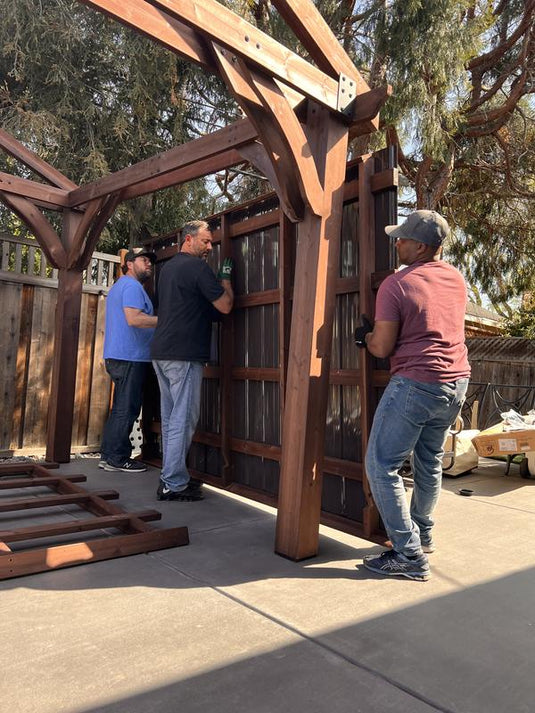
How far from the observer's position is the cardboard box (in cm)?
489

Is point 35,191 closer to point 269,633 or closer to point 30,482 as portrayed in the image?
point 30,482

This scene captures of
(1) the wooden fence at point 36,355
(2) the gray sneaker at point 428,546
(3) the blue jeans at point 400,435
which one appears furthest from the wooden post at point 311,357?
(1) the wooden fence at point 36,355

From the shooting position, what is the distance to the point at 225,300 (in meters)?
4.08

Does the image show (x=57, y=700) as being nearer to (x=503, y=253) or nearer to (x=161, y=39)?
(x=161, y=39)

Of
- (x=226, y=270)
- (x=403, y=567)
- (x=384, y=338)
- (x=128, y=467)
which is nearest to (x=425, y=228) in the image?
(x=384, y=338)

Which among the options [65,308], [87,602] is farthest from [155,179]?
[87,602]

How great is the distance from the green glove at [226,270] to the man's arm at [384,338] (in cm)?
177

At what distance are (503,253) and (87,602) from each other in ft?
32.1

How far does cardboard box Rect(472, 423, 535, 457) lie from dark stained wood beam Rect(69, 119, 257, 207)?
3323 millimetres

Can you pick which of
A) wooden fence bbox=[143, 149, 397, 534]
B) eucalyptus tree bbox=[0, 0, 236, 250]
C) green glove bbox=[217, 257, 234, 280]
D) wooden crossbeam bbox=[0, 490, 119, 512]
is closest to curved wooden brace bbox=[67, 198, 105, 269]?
wooden fence bbox=[143, 149, 397, 534]

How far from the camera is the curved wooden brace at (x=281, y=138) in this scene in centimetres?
257

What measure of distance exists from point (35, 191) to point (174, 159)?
1.73m

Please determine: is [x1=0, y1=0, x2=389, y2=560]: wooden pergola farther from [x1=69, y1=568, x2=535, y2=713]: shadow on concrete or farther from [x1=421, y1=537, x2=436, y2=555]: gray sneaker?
[x1=69, y1=568, x2=535, y2=713]: shadow on concrete

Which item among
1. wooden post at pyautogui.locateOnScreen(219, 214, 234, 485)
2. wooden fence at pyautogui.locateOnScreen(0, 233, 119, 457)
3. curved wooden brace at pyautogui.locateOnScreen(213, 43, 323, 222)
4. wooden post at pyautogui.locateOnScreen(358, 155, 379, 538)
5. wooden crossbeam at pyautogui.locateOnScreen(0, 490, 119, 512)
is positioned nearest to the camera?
curved wooden brace at pyautogui.locateOnScreen(213, 43, 323, 222)
